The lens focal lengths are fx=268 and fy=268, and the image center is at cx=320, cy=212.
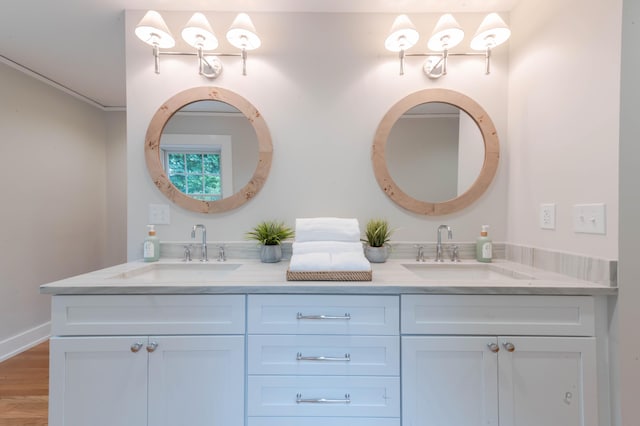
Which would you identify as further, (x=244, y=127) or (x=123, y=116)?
(x=123, y=116)

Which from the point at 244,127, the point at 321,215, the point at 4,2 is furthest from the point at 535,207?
the point at 4,2

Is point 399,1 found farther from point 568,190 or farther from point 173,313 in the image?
point 173,313

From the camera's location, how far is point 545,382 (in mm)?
1021

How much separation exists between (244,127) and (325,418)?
1470 millimetres

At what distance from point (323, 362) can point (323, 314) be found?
182mm

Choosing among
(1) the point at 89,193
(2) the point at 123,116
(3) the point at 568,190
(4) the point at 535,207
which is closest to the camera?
(3) the point at 568,190

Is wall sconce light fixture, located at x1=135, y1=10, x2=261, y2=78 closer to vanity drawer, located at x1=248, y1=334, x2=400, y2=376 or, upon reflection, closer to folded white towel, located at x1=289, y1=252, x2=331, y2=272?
folded white towel, located at x1=289, y1=252, x2=331, y2=272

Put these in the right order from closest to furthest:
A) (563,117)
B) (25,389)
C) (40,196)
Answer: (563,117)
(25,389)
(40,196)

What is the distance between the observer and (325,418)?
103 centimetres

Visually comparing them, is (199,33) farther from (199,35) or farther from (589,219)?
(589,219)

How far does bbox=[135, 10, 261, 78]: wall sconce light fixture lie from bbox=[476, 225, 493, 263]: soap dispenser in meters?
1.62

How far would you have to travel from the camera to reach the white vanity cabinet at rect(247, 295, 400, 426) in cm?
103

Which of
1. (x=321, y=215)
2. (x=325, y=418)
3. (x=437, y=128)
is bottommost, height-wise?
(x=325, y=418)

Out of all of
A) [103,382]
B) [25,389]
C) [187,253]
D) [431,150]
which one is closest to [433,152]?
[431,150]
